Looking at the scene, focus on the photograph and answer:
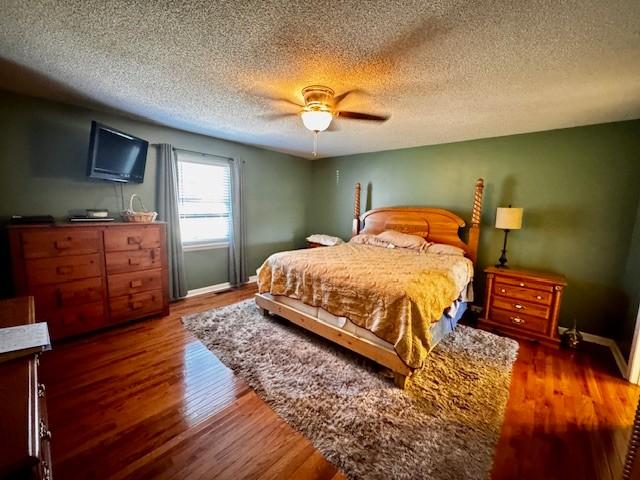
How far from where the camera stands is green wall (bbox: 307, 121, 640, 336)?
2.74m

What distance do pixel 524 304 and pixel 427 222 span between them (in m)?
1.59

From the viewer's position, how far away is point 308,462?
1.43 meters

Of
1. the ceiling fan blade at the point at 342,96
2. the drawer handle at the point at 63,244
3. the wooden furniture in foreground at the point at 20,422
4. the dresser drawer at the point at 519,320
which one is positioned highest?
the ceiling fan blade at the point at 342,96

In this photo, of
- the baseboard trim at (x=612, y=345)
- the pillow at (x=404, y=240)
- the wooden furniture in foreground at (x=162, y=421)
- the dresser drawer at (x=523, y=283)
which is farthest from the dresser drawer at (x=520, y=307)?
the wooden furniture in foreground at (x=162, y=421)

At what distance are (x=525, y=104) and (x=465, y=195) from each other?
146cm

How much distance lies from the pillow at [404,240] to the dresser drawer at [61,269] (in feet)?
11.9

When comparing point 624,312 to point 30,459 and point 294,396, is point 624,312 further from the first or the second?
point 30,459

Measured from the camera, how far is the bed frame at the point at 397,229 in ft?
6.81

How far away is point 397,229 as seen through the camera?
4.21 m

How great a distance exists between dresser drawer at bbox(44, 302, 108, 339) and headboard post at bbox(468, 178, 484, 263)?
177 inches

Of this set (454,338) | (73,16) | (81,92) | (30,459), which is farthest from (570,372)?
(81,92)

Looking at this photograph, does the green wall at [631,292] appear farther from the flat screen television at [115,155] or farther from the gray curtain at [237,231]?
the flat screen television at [115,155]

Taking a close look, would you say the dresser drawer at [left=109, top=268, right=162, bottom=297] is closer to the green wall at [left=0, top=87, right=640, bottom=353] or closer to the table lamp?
the green wall at [left=0, top=87, right=640, bottom=353]

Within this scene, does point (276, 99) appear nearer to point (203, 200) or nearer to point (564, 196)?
point (203, 200)
